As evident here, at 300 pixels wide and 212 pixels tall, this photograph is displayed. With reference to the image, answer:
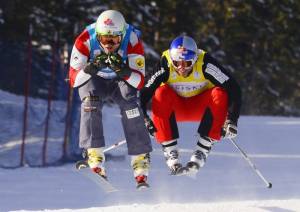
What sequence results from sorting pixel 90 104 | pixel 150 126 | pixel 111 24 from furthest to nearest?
1. pixel 150 126
2. pixel 90 104
3. pixel 111 24

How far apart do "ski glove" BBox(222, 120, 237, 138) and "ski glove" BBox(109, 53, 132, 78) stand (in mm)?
1354

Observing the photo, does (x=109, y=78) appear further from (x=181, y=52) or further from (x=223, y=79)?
(x=223, y=79)

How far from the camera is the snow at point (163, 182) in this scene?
1039cm

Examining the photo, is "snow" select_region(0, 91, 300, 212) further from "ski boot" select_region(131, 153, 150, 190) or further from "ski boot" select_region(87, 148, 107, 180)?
"ski boot" select_region(87, 148, 107, 180)

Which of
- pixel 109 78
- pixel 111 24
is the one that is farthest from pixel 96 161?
pixel 111 24

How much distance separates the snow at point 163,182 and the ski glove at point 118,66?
4.60 ft

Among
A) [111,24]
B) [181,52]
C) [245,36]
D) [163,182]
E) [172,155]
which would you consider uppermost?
[245,36]

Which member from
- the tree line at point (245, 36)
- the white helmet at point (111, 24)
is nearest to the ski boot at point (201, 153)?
the white helmet at point (111, 24)

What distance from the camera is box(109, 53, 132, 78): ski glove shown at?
759 cm

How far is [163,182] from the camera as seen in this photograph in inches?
490

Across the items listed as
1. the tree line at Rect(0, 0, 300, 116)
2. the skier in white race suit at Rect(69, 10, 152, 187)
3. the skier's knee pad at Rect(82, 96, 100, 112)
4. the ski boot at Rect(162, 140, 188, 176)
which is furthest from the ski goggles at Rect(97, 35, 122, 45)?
the tree line at Rect(0, 0, 300, 116)

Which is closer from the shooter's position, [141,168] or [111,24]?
[111,24]

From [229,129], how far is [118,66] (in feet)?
4.96

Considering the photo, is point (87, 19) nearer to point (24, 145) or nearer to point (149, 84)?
point (24, 145)
